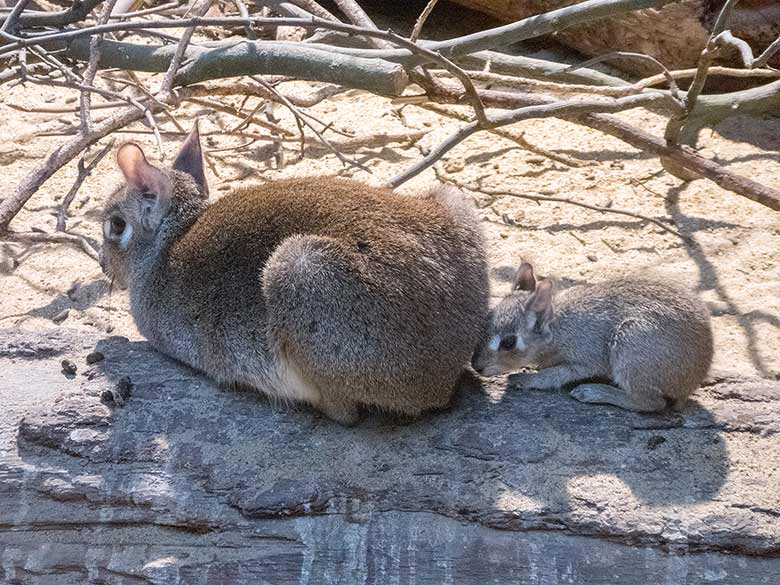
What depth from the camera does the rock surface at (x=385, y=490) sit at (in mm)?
3531

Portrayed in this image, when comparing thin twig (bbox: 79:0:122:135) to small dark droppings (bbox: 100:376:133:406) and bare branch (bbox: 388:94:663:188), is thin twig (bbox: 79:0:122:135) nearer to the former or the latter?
bare branch (bbox: 388:94:663:188)

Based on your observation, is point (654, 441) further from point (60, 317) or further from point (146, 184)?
point (60, 317)

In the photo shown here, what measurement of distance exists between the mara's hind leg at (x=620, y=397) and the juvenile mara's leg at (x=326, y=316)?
1022mm

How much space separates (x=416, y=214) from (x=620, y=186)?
141 inches

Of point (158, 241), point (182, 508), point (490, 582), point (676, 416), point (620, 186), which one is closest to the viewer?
point (490, 582)

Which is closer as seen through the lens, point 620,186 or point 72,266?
point 72,266

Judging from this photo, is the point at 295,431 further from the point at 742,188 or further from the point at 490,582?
the point at 742,188

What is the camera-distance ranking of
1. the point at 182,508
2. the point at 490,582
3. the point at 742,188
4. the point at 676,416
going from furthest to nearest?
1. the point at 742,188
2. the point at 676,416
3. the point at 182,508
4. the point at 490,582

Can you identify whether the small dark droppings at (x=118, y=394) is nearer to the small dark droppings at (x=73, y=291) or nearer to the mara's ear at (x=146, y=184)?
the mara's ear at (x=146, y=184)

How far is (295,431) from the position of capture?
13.4 feet

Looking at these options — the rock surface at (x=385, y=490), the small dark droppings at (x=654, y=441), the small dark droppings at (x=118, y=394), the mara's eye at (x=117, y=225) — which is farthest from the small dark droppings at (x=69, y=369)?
the small dark droppings at (x=654, y=441)

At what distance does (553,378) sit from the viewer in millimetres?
4402

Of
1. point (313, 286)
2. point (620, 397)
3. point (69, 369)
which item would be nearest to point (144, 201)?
point (69, 369)

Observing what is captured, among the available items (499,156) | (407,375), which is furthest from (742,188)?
(407,375)
